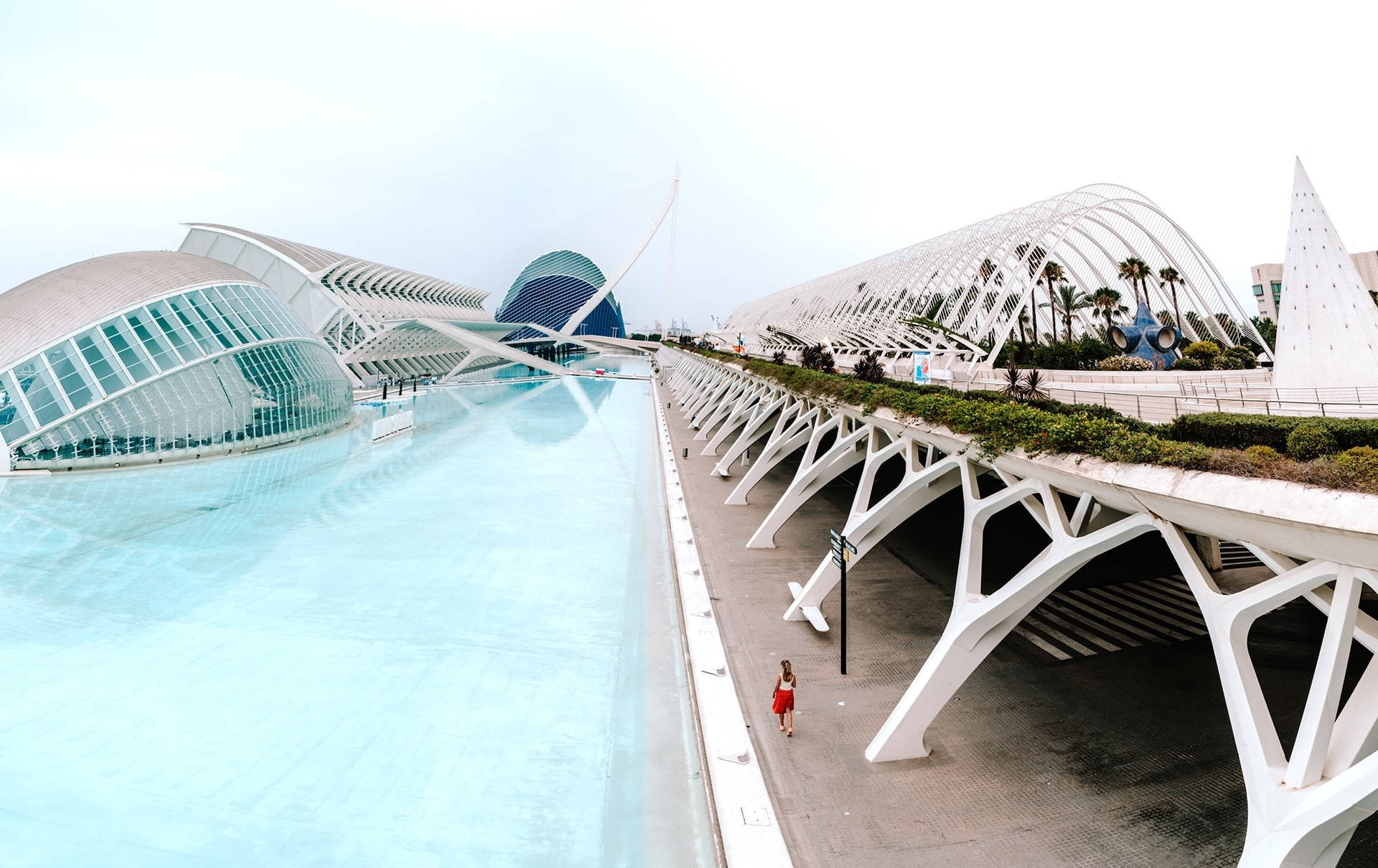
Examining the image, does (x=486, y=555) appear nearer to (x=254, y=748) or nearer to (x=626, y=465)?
(x=254, y=748)

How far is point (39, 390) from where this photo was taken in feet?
71.6

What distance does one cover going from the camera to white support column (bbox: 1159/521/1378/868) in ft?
12.8

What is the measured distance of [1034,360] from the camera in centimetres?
3044

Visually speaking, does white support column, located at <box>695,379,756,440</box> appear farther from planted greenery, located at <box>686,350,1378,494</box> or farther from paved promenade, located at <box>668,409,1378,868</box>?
planted greenery, located at <box>686,350,1378,494</box>

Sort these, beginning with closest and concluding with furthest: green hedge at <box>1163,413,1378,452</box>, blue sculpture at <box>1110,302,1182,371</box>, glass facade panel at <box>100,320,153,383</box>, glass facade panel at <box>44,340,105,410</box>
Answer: green hedge at <box>1163,413,1378,452</box>
glass facade panel at <box>44,340,105,410</box>
glass facade panel at <box>100,320,153,383</box>
blue sculpture at <box>1110,302,1182,371</box>

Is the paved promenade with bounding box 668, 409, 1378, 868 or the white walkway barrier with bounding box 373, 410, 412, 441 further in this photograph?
the white walkway barrier with bounding box 373, 410, 412, 441

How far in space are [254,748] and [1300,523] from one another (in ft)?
31.3

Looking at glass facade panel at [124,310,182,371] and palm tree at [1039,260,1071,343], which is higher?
palm tree at [1039,260,1071,343]

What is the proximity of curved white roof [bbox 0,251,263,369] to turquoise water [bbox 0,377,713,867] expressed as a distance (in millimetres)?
8176

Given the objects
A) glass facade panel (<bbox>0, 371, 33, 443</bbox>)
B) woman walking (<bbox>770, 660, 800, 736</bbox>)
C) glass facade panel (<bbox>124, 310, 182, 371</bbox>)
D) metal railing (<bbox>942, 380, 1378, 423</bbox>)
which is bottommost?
woman walking (<bbox>770, 660, 800, 736</bbox>)

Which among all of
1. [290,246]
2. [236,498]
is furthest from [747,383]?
[290,246]

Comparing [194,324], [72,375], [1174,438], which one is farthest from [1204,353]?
[72,375]

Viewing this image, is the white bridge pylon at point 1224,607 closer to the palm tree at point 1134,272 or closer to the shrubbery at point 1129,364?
the shrubbery at point 1129,364

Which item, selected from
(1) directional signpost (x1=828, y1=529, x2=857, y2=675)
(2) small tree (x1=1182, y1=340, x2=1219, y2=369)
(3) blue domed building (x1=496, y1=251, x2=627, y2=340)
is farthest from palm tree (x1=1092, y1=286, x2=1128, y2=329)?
(3) blue domed building (x1=496, y1=251, x2=627, y2=340)
